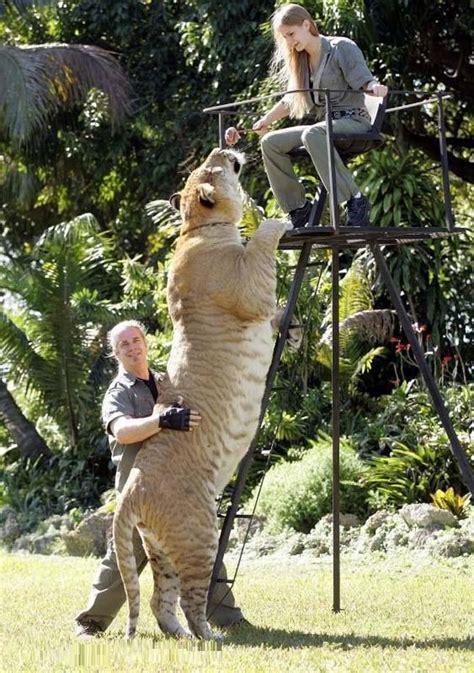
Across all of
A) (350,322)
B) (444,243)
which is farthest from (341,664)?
(444,243)

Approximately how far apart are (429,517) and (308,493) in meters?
1.46

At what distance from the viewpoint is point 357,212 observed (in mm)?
7062

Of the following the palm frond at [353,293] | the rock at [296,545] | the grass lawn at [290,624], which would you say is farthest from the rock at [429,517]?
the palm frond at [353,293]

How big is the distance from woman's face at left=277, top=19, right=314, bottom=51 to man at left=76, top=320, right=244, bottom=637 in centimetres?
179

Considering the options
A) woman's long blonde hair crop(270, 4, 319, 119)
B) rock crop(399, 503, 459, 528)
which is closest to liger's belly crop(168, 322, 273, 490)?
woman's long blonde hair crop(270, 4, 319, 119)

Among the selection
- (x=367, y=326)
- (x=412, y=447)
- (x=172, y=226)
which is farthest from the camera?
(x=172, y=226)

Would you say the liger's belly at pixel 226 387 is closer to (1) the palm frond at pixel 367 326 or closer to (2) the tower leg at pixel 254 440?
(2) the tower leg at pixel 254 440

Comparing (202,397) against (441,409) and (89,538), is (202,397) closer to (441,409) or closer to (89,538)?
(441,409)

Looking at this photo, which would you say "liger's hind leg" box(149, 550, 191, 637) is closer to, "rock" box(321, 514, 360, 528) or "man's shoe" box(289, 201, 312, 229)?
"man's shoe" box(289, 201, 312, 229)

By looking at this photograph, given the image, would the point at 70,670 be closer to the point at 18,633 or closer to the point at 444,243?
the point at 18,633

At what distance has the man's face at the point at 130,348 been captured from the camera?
23.0 ft

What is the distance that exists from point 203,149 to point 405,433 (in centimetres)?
647

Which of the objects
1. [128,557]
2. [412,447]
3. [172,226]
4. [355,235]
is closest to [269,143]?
[355,235]

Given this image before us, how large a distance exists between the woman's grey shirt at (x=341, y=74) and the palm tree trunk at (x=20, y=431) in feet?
33.4
